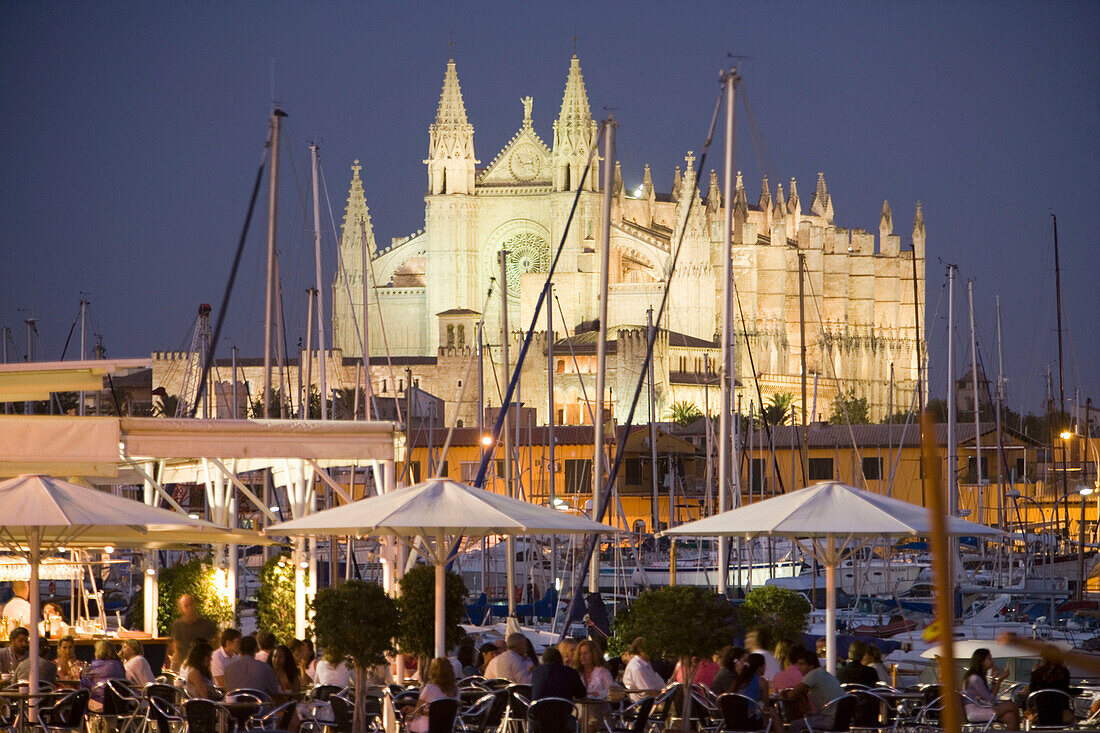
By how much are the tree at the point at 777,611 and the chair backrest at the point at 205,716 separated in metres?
5.54

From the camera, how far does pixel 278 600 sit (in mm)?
16453

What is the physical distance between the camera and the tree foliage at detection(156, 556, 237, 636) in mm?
16984

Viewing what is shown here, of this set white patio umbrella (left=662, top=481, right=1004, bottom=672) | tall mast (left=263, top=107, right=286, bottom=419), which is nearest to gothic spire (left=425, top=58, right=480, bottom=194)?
tall mast (left=263, top=107, right=286, bottom=419)

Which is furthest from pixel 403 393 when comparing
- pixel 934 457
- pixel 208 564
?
pixel 934 457

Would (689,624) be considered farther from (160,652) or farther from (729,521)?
(160,652)

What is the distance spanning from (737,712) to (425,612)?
279 cm

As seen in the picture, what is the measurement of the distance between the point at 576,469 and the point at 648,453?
3.15 m

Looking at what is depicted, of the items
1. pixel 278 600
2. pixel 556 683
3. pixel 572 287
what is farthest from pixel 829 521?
pixel 572 287

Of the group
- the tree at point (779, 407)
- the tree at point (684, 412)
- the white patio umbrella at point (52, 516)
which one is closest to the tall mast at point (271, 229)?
the white patio umbrella at point (52, 516)

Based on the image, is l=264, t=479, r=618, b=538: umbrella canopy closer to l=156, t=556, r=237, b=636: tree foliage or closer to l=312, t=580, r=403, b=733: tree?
l=312, t=580, r=403, b=733: tree

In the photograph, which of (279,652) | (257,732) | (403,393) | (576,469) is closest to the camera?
(257,732)

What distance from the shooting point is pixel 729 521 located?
12.5 meters

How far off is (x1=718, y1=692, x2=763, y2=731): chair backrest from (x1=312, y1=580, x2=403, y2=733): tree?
2.21m

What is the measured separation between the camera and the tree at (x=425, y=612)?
11.7 m
